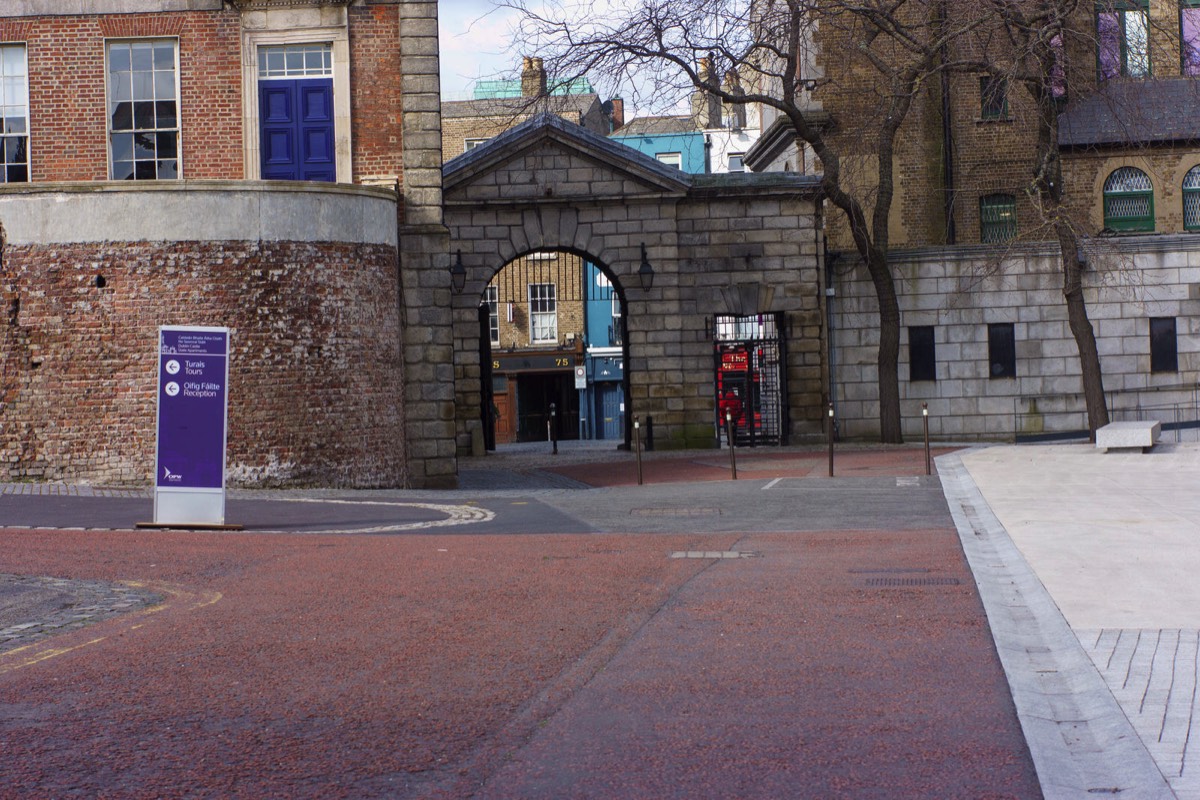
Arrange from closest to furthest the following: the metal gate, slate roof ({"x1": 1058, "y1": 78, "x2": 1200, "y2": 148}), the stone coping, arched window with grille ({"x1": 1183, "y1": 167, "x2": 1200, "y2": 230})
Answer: the stone coping → the metal gate → slate roof ({"x1": 1058, "y1": 78, "x2": 1200, "y2": 148}) → arched window with grille ({"x1": 1183, "y1": 167, "x2": 1200, "y2": 230})

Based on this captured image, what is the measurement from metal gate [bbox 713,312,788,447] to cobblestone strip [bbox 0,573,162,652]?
2289 cm

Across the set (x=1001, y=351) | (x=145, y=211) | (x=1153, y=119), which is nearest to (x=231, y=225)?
(x=145, y=211)

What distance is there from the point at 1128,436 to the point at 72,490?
15.9m

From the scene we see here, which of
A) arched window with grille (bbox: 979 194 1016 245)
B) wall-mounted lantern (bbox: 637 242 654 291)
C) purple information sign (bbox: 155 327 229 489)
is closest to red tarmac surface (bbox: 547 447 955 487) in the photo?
wall-mounted lantern (bbox: 637 242 654 291)

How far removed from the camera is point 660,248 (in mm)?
31828

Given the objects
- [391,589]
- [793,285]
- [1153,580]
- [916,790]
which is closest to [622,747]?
[916,790]

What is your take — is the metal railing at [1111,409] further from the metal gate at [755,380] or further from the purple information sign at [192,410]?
the purple information sign at [192,410]

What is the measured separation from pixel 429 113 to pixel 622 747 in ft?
57.4

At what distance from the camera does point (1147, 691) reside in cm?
637

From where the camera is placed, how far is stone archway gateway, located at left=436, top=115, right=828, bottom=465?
104 feet

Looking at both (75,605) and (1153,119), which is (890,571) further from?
(1153,119)

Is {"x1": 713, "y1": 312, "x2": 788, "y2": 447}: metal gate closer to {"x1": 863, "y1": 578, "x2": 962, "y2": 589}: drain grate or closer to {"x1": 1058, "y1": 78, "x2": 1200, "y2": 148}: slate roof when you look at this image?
{"x1": 1058, "y1": 78, "x2": 1200, "y2": 148}: slate roof

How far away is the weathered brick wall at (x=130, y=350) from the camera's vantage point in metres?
18.9

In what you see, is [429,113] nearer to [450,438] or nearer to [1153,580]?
[450,438]
